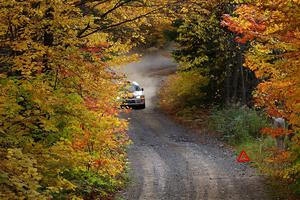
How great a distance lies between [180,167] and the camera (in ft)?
56.6

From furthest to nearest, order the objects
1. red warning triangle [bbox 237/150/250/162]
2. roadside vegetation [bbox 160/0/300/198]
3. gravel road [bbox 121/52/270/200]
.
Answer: red warning triangle [bbox 237/150/250/162] → gravel road [bbox 121/52/270/200] → roadside vegetation [bbox 160/0/300/198]

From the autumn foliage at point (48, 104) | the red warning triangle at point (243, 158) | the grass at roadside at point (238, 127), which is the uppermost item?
the autumn foliage at point (48, 104)

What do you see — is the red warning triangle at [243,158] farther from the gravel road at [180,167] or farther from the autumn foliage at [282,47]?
the autumn foliage at [282,47]

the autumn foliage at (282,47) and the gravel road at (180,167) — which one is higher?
the autumn foliage at (282,47)

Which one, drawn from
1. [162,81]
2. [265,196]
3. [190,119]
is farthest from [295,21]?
[162,81]

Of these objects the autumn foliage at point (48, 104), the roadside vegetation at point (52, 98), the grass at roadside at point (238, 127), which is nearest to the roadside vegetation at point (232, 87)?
the grass at roadside at point (238, 127)

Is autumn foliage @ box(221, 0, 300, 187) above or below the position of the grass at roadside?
above

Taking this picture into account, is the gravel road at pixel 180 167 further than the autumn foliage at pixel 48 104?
Yes

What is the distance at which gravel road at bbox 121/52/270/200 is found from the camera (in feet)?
45.3

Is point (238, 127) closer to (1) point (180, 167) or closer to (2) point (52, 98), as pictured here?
(1) point (180, 167)

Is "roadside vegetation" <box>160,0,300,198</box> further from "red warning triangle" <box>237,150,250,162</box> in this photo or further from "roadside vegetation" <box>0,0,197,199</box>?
"roadside vegetation" <box>0,0,197,199</box>

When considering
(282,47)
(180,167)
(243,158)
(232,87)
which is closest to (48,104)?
(282,47)

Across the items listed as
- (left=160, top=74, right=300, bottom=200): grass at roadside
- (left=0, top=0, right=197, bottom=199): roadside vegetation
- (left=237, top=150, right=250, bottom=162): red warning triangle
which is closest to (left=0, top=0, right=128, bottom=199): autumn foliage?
(left=0, top=0, right=197, bottom=199): roadside vegetation

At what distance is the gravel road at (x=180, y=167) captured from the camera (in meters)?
13.8
